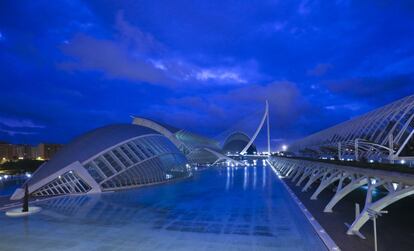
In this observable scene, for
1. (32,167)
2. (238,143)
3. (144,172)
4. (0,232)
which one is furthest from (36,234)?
(238,143)

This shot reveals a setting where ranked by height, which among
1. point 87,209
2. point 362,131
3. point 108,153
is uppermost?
point 362,131

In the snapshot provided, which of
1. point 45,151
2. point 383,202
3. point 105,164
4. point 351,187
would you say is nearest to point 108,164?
point 105,164

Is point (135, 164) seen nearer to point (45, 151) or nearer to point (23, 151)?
point (45, 151)

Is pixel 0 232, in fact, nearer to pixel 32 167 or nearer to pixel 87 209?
pixel 87 209

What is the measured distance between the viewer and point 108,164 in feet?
92.6

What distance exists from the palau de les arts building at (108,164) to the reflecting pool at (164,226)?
4.92 m

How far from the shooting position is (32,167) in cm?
5869

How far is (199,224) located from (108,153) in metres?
17.7

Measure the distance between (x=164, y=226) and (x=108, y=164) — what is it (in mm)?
16364

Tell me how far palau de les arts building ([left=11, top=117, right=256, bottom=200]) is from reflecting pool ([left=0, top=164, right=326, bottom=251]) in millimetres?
4917

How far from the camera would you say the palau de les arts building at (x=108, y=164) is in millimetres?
25922

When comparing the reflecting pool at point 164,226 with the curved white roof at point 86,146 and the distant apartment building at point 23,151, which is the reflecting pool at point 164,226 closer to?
the curved white roof at point 86,146

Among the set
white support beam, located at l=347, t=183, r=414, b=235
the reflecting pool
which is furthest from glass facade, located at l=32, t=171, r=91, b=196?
white support beam, located at l=347, t=183, r=414, b=235

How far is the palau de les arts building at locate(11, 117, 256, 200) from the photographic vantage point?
25922 mm
